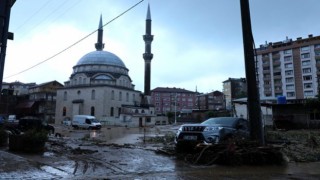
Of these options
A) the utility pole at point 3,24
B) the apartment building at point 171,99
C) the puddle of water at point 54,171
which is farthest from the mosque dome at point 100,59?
the puddle of water at point 54,171

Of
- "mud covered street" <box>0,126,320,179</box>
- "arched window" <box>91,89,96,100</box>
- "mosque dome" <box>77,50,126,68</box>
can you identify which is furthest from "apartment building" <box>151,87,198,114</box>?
"mud covered street" <box>0,126,320,179</box>

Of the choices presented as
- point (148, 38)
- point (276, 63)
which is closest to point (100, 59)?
point (148, 38)

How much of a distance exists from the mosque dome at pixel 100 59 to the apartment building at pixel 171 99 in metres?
46.2

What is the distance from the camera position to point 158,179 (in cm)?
643

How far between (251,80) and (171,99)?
412 feet

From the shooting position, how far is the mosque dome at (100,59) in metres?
88.2

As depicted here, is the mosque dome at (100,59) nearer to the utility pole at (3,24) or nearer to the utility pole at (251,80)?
the utility pole at (251,80)

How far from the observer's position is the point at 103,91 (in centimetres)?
7962

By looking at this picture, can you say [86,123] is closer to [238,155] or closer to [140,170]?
[238,155]

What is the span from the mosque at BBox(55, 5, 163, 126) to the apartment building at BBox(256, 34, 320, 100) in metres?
33.7

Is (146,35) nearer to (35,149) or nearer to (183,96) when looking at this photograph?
(183,96)

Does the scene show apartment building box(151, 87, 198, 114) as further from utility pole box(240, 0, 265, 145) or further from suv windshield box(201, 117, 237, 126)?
utility pole box(240, 0, 265, 145)

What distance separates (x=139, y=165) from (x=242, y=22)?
6151 millimetres

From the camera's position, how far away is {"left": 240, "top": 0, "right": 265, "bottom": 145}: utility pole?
1002 centimetres
